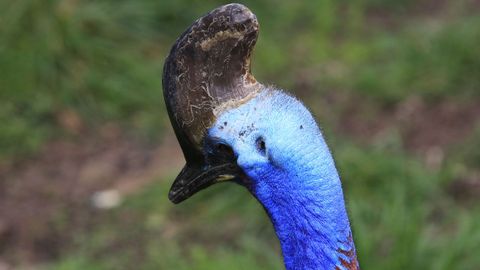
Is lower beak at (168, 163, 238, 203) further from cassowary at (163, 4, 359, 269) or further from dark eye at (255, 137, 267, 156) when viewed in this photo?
dark eye at (255, 137, 267, 156)

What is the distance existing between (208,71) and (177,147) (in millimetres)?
3003

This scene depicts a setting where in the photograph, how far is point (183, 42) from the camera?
219cm

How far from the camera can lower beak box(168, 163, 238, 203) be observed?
228cm

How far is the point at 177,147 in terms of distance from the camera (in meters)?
5.20

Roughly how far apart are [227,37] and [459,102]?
10.8 feet

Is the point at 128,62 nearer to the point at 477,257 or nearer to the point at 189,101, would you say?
the point at 477,257

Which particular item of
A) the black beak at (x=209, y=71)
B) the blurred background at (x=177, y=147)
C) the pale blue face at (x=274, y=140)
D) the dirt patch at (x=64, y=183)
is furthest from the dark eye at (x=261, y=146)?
the dirt patch at (x=64, y=183)

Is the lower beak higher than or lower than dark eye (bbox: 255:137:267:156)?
lower

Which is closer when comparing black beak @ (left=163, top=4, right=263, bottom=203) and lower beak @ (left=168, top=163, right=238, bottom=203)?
black beak @ (left=163, top=4, right=263, bottom=203)

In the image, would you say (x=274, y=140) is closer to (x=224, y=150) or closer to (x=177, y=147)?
(x=224, y=150)

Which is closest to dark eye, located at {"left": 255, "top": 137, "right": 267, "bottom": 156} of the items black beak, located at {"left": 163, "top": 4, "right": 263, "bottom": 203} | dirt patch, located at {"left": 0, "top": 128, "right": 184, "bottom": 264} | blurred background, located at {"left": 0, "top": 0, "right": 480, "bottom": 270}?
black beak, located at {"left": 163, "top": 4, "right": 263, "bottom": 203}

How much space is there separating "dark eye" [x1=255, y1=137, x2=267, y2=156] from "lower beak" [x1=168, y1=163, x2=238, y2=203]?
116mm

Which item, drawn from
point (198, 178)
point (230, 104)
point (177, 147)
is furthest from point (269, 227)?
point (230, 104)

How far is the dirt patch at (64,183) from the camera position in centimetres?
461
